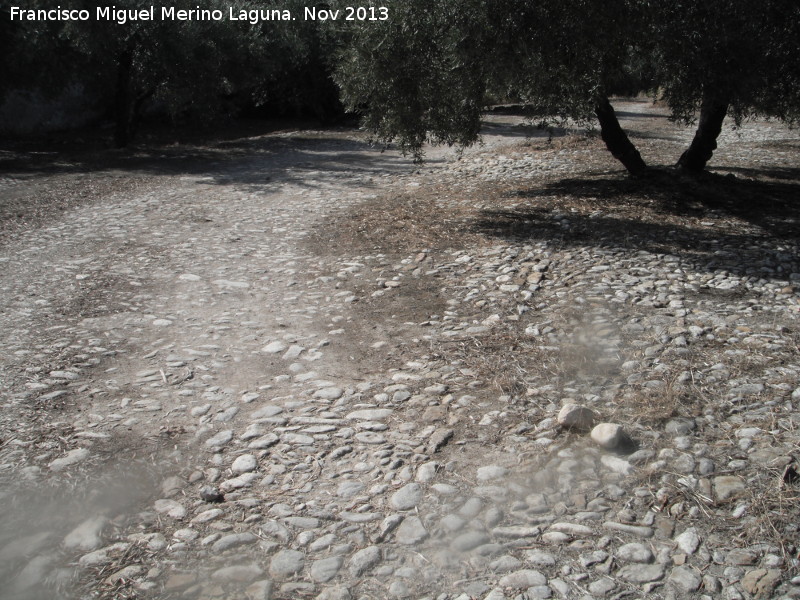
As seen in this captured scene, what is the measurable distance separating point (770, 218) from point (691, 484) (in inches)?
274

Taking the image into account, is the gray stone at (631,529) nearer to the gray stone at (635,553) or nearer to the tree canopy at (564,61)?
the gray stone at (635,553)

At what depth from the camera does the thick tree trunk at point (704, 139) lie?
1121 cm

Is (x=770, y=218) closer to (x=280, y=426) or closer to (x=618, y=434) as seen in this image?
(x=618, y=434)

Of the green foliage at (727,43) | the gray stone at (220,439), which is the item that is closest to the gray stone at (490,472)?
the gray stone at (220,439)

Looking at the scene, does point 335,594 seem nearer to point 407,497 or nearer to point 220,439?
point 407,497

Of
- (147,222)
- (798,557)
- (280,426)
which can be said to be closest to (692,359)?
(798,557)

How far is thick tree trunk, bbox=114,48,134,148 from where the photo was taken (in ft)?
58.0

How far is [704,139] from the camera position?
11469 millimetres

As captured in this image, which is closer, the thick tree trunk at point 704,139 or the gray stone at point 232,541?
the gray stone at point 232,541

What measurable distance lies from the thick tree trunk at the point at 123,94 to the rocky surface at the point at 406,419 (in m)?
10.8

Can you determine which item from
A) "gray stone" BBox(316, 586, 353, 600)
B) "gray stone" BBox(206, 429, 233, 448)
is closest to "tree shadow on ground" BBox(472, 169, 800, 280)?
"gray stone" BBox(206, 429, 233, 448)

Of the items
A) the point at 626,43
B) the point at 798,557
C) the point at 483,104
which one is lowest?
the point at 798,557

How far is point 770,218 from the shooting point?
30.9 ft

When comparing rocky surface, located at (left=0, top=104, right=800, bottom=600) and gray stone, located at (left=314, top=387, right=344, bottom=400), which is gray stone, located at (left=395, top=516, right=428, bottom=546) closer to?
rocky surface, located at (left=0, top=104, right=800, bottom=600)
